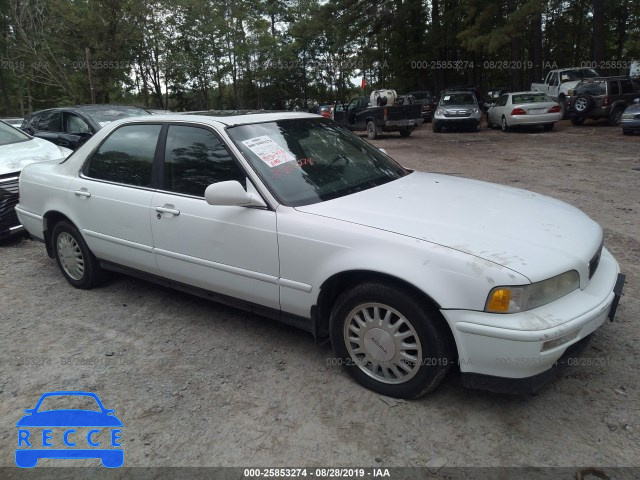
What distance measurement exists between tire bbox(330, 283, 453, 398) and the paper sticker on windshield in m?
1.06

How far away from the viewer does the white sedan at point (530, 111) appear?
55.6ft

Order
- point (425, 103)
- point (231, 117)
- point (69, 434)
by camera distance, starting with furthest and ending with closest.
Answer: point (425, 103) < point (231, 117) < point (69, 434)

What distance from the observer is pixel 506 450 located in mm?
2432

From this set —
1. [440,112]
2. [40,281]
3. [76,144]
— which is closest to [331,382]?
[40,281]

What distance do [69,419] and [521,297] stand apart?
8.23 feet

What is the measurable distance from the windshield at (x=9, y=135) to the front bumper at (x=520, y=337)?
273 inches

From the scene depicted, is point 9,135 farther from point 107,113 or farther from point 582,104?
point 582,104

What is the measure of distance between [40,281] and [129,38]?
2284 cm

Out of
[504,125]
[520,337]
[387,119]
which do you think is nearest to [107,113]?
[520,337]

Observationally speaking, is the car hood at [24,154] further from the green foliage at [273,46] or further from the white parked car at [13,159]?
the green foliage at [273,46]

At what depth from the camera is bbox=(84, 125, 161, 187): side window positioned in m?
3.89

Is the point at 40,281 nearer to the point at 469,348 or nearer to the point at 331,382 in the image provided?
the point at 331,382

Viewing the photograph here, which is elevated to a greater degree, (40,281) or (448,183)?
(448,183)

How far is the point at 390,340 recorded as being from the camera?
2773 mm
